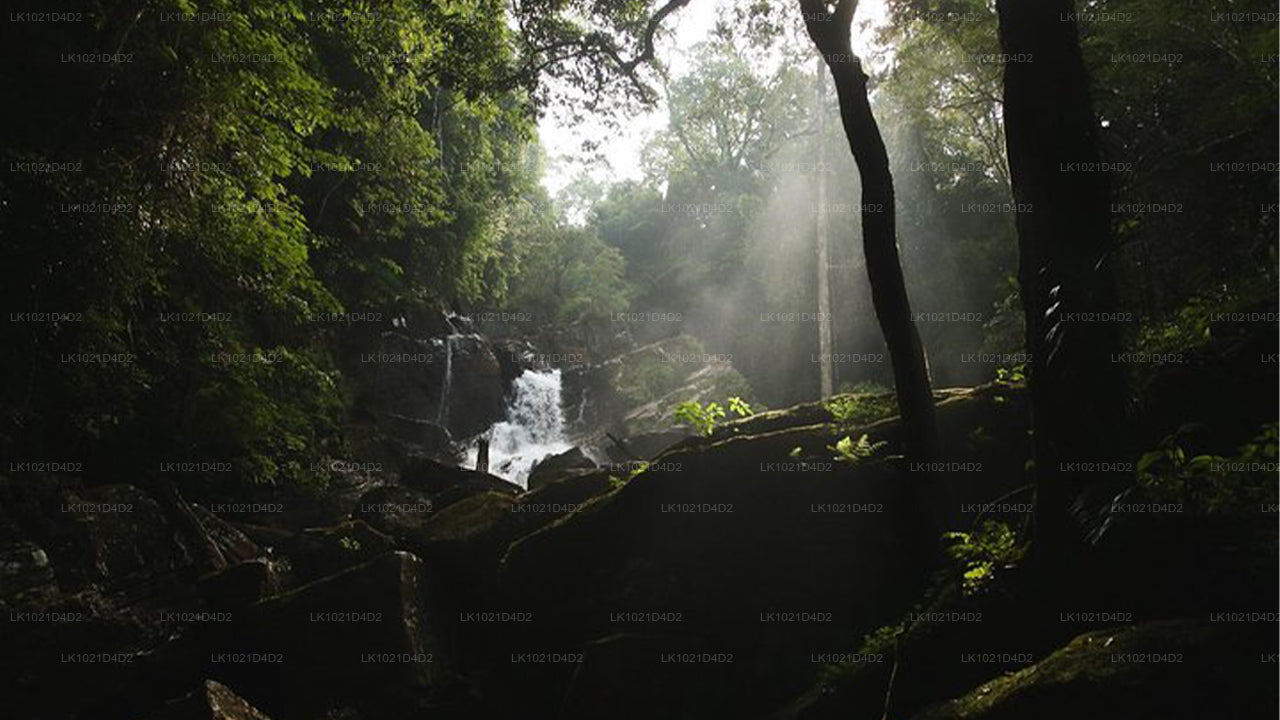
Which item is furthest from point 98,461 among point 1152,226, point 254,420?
point 1152,226

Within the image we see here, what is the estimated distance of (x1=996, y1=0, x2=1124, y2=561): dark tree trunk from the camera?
3.70 m

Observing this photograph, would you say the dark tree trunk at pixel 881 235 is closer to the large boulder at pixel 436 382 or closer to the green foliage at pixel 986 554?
the green foliage at pixel 986 554

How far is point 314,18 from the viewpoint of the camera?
12172 mm

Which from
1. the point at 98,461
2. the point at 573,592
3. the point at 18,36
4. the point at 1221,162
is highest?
the point at 18,36

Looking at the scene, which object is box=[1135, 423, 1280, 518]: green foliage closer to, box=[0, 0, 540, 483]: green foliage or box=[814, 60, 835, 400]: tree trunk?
box=[0, 0, 540, 483]: green foliage

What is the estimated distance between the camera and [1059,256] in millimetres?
3887

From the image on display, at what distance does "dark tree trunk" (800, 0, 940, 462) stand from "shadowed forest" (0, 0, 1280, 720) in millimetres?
34

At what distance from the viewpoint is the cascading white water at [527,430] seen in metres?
21.8

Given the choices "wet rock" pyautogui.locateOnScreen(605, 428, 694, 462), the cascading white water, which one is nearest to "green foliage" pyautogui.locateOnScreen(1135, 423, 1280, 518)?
"wet rock" pyautogui.locateOnScreen(605, 428, 694, 462)

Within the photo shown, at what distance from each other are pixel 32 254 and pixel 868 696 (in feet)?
29.4

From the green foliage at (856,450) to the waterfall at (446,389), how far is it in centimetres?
1858

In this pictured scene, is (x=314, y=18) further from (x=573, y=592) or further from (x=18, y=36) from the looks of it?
(x=573, y=592)

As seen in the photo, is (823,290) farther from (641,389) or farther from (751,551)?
(751,551)

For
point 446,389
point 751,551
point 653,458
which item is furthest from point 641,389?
point 751,551
